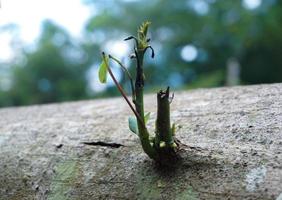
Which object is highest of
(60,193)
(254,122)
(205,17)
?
(205,17)

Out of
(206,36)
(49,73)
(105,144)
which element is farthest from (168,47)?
(105,144)

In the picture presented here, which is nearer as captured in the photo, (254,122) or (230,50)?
(254,122)

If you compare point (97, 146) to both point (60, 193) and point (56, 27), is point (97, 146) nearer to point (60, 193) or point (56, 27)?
point (60, 193)

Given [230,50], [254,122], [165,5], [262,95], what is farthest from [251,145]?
[165,5]

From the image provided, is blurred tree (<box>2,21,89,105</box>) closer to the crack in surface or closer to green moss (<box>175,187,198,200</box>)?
the crack in surface

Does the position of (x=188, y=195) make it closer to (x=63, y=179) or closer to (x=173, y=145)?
(x=173, y=145)

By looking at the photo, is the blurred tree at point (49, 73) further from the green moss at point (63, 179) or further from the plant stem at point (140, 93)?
the plant stem at point (140, 93)

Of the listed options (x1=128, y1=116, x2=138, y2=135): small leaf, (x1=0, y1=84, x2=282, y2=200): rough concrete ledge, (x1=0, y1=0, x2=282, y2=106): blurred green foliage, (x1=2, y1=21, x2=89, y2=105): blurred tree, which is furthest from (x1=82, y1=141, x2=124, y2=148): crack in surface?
(x1=2, y1=21, x2=89, y2=105): blurred tree
